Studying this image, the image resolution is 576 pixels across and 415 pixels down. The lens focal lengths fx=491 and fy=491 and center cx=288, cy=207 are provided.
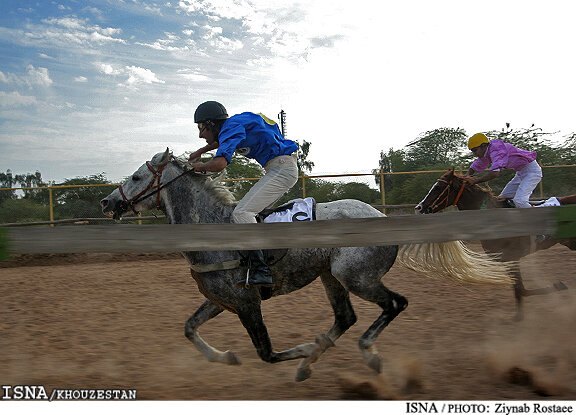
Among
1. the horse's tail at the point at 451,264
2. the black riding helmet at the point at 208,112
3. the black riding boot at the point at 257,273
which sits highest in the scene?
the black riding helmet at the point at 208,112

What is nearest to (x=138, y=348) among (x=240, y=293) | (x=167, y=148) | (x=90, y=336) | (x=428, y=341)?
(x=90, y=336)

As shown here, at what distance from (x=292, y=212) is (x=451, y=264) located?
1605 millimetres

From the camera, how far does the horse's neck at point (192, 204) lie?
13.0ft

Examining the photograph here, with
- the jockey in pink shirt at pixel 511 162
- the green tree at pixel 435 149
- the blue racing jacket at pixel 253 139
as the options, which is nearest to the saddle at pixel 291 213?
the blue racing jacket at pixel 253 139

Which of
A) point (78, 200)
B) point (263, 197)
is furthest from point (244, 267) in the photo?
point (78, 200)

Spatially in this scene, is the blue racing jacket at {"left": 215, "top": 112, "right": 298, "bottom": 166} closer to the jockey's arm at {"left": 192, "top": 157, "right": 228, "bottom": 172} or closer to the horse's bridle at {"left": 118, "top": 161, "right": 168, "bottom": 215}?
the jockey's arm at {"left": 192, "top": 157, "right": 228, "bottom": 172}

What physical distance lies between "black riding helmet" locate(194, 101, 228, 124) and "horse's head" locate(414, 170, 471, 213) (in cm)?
337

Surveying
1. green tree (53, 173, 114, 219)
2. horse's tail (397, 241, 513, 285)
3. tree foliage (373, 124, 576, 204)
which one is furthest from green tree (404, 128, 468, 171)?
horse's tail (397, 241, 513, 285)

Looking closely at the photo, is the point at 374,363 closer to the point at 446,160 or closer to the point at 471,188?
the point at 471,188

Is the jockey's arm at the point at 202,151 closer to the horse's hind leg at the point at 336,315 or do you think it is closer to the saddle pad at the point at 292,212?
the saddle pad at the point at 292,212

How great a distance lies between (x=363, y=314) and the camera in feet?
19.9

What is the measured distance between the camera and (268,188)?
3967mm

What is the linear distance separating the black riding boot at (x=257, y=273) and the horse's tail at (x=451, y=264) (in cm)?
147

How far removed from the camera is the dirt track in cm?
366
